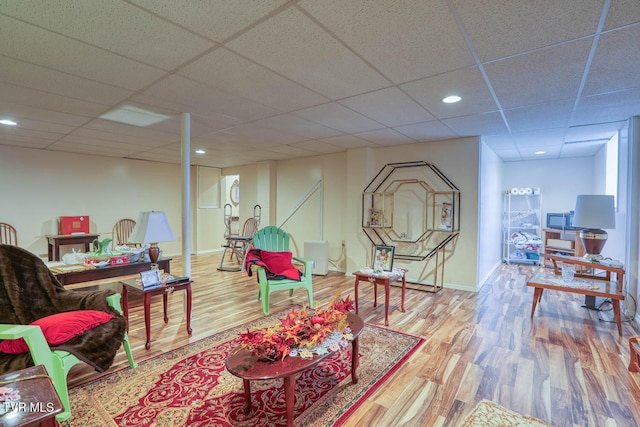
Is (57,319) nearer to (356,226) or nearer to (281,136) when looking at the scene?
(281,136)

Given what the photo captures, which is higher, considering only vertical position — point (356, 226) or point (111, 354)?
point (356, 226)

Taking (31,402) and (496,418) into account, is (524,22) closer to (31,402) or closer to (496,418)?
(496,418)

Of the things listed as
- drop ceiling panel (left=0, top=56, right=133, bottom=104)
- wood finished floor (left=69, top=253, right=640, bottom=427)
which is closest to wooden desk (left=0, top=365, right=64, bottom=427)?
wood finished floor (left=69, top=253, right=640, bottom=427)

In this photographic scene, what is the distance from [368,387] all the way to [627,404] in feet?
5.54

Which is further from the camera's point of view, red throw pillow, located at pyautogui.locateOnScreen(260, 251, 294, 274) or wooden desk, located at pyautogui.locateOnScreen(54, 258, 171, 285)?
red throw pillow, located at pyautogui.locateOnScreen(260, 251, 294, 274)

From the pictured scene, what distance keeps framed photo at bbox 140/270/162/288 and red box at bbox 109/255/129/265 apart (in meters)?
1.09

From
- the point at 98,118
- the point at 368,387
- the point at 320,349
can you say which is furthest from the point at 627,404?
the point at 98,118

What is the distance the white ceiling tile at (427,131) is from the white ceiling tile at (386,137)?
0.12m

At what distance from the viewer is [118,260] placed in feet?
12.0

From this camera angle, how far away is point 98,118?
365 centimetres

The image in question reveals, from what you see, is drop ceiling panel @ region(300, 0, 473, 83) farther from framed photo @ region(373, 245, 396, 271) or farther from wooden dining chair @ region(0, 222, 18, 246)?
wooden dining chair @ region(0, 222, 18, 246)

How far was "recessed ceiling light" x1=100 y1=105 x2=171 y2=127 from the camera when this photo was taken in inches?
131

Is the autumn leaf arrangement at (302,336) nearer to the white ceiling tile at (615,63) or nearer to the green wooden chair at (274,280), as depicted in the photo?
the green wooden chair at (274,280)

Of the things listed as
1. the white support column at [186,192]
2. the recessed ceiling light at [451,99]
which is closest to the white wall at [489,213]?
the recessed ceiling light at [451,99]
